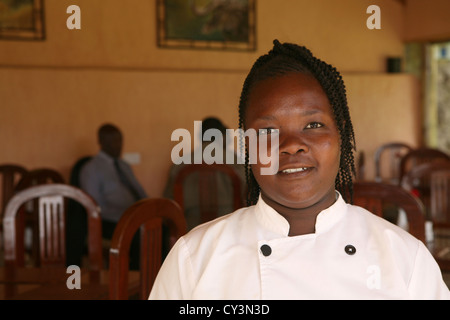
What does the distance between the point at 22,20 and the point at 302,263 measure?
4374 millimetres

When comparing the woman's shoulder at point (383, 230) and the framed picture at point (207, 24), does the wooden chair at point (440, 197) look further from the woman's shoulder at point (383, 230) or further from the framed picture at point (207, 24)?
the framed picture at point (207, 24)

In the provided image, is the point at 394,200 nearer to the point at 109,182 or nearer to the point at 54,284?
the point at 54,284

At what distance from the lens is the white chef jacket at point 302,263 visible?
39.7 inches

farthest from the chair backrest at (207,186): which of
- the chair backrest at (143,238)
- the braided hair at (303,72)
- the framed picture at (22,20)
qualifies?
the framed picture at (22,20)

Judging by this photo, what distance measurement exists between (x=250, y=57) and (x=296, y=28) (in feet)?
2.25

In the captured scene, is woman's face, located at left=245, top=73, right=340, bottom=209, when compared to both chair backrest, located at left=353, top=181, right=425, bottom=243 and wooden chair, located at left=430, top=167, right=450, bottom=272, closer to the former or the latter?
chair backrest, located at left=353, top=181, right=425, bottom=243

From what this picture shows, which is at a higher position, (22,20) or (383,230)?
(22,20)

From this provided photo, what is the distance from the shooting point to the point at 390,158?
6152 millimetres

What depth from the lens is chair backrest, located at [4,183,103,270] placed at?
216cm

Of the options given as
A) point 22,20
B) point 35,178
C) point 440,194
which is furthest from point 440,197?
point 22,20

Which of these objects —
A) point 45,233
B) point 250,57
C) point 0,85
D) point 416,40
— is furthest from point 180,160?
point 416,40

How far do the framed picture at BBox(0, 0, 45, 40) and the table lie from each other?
3.11m

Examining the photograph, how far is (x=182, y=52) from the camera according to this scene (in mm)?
5352

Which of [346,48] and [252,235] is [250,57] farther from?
[252,235]
